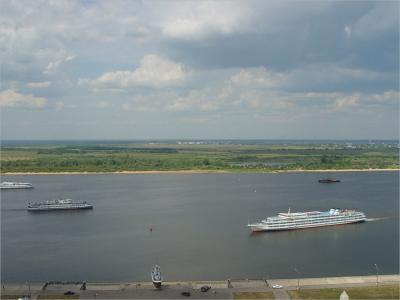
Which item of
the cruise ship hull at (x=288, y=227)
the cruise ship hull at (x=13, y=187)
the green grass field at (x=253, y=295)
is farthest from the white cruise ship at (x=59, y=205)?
the green grass field at (x=253, y=295)

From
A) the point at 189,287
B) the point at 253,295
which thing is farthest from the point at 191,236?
the point at 253,295

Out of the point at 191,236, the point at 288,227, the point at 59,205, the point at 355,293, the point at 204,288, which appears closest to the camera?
the point at 355,293

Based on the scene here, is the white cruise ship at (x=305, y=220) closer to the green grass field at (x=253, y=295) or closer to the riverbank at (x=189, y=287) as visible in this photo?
the riverbank at (x=189, y=287)

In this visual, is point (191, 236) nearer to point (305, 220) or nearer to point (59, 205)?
point (305, 220)

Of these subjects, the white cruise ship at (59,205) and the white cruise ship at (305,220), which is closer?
the white cruise ship at (305,220)

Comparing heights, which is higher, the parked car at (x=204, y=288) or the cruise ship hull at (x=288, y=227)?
the parked car at (x=204, y=288)

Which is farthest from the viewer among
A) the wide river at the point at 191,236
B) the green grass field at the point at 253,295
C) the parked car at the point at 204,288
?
the wide river at the point at 191,236
